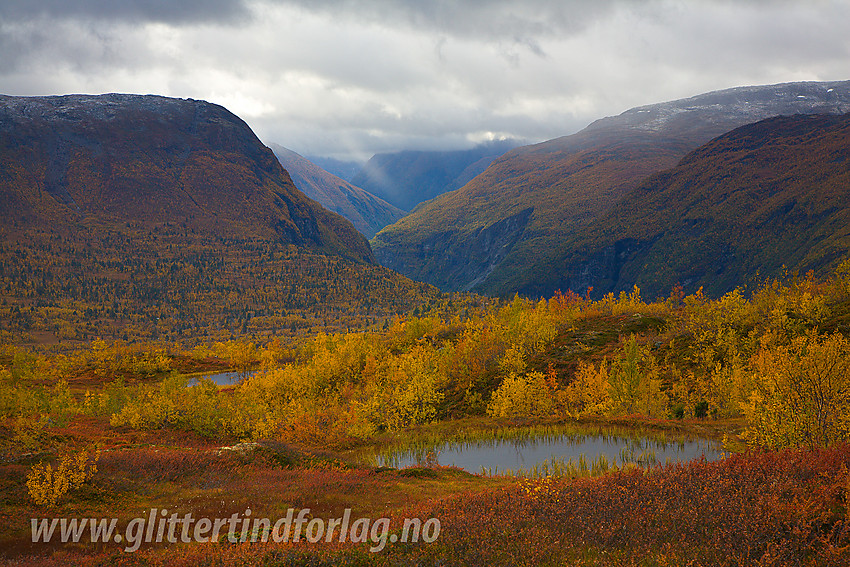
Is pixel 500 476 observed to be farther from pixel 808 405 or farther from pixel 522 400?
pixel 522 400

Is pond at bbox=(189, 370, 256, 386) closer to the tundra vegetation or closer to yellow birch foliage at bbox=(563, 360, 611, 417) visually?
the tundra vegetation

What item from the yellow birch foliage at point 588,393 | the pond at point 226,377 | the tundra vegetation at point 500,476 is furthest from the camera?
the pond at point 226,377

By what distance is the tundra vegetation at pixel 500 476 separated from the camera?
1325 centimetres

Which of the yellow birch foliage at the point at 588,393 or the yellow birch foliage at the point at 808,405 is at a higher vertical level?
the yellow birch foliage at the point at 808,405

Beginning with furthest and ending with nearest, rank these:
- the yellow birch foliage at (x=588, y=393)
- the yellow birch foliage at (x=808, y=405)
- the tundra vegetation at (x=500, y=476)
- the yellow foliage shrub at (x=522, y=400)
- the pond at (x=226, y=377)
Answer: the pond at (x=226, y=377) < the yellow birch foliage at (x=588, y=393) < the yellow foliage shrub at (x=522, y=400) < the yellow birch foliage at (x=808, y=405) < the tundra vegetation at (x=500, y=476)

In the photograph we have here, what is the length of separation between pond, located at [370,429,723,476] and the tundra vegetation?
7.78 ft

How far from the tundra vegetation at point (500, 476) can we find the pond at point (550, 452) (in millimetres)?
2373

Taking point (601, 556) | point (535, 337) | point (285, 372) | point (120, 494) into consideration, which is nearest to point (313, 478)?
point (120, 494)

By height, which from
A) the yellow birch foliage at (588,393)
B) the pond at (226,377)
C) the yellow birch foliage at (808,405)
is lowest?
the pond at (226,377)

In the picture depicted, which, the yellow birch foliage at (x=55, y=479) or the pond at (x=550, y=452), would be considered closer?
the yellow birch foliage at (x=55, y=479)

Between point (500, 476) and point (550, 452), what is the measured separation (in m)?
7.42

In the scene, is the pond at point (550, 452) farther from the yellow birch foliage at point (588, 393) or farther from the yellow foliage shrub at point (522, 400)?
the yellow birch foliage at point (588, 393)

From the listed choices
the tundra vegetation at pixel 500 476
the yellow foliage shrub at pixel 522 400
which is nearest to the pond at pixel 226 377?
the tundra vegetation at pixel 500 476

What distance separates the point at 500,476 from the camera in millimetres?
32375
